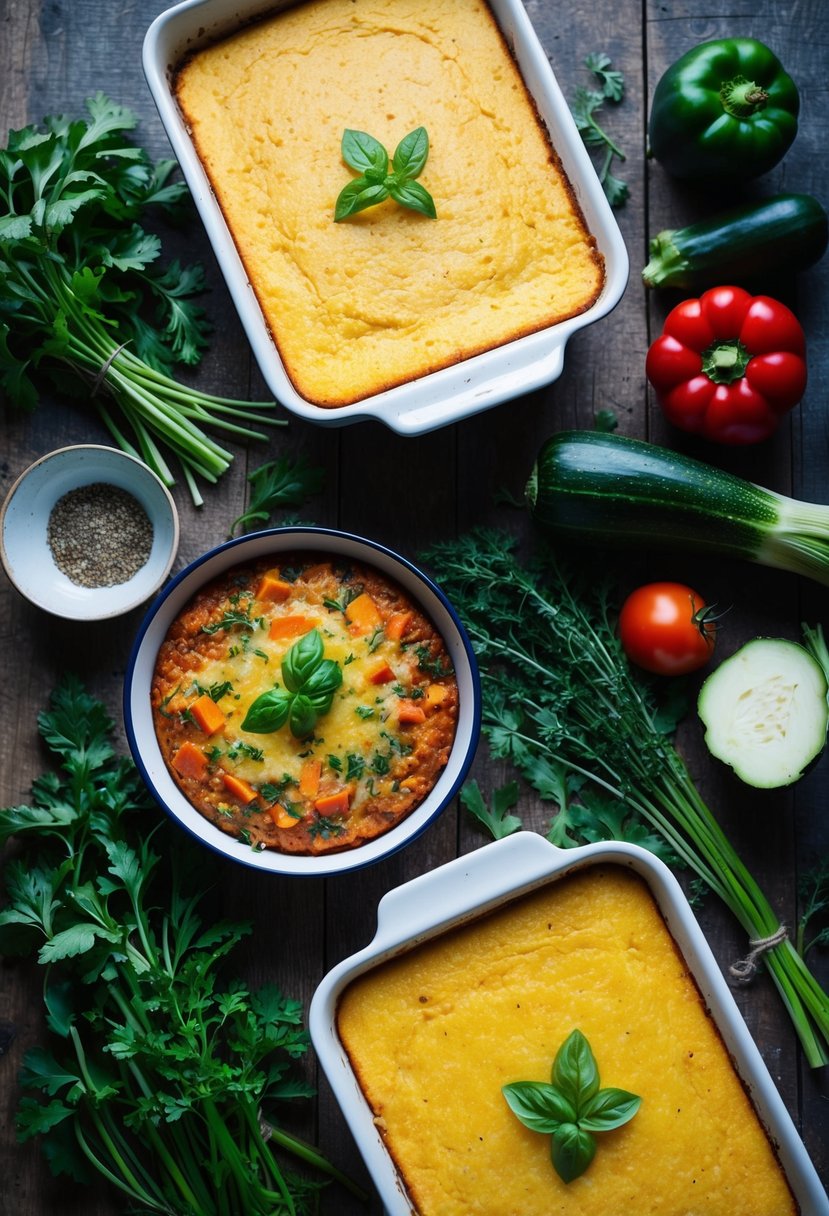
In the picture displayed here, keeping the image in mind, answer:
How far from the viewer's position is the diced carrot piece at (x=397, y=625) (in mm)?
2979

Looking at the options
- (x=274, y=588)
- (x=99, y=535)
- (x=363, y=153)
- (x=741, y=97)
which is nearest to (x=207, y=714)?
(x=274, y=588)

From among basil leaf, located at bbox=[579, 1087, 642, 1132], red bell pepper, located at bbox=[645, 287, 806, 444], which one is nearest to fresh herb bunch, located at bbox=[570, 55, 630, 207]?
red bell pepper, located at bbox=[645, 287, 806, 444]

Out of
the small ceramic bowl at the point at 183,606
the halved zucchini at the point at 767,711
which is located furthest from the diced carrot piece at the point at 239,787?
the halved zucchini at the point at 767,711

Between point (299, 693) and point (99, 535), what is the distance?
2.67 ft

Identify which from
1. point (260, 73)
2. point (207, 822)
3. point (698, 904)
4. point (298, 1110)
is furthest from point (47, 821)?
point (260, 73)

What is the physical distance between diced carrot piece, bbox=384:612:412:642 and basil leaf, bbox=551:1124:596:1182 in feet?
4.16

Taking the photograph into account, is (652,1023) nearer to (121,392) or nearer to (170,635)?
(170,635)

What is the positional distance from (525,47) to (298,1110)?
9.81 feet

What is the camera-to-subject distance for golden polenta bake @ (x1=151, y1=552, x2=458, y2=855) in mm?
2914

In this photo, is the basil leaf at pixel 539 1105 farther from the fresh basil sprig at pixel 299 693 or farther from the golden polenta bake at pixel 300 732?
the fresh basil sprig at pixel 299 693

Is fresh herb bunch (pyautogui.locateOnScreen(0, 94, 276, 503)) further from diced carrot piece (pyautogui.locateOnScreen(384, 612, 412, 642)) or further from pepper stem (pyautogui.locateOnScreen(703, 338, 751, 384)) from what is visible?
pepper stem (pyautogui.locateOnScreen(703, 338, 751, 384))

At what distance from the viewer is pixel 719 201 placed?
327cm

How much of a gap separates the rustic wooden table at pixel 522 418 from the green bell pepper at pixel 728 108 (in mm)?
188

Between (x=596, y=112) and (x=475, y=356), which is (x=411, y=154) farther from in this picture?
(x=596, y=112)
